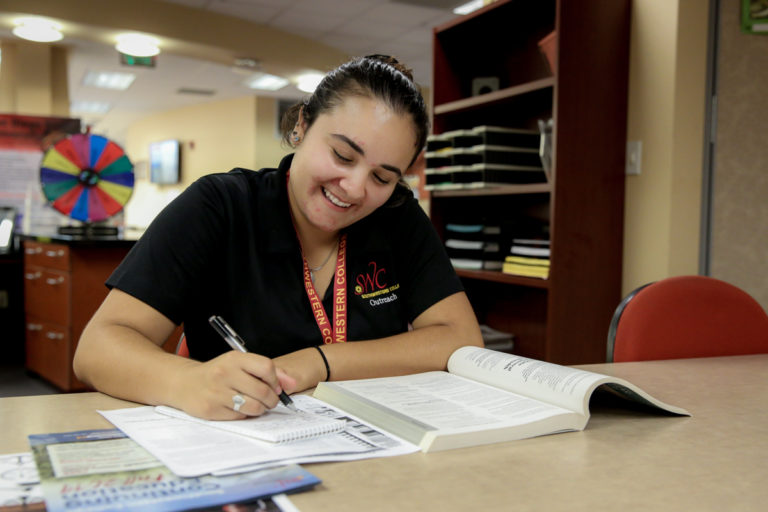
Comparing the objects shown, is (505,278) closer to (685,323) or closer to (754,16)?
(685,323)

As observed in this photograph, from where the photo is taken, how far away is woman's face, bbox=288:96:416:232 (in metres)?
1.10

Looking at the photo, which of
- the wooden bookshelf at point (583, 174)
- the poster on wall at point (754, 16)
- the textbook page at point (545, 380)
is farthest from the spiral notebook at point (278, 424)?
the poster on wall at point (754, 16)

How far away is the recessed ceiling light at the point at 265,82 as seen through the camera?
27.2 ft

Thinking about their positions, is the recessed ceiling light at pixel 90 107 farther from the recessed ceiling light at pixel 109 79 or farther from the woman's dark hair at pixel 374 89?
the woman's dark hair at pixel 374 89

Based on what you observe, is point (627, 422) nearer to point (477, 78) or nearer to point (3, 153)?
point (477, 78)

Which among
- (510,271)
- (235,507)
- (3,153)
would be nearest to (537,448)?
(235,507)

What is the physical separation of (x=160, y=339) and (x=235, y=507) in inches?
23.3

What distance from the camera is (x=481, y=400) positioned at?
3.00 ft

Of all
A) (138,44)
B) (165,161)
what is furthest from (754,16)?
(165,161)

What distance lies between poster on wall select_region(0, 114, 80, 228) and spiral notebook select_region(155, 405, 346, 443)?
5.62 m

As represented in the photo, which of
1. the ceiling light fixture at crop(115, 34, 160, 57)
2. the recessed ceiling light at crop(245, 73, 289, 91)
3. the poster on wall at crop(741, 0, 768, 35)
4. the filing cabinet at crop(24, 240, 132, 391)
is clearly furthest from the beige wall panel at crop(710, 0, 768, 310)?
the recessed ceiling light at crop(245, 73, 289, 91)

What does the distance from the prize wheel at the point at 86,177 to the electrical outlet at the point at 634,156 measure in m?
2.41

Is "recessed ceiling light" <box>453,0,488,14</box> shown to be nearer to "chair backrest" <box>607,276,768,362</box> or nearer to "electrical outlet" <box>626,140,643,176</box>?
"electrical outlet" <box>626,140,643,176</box>

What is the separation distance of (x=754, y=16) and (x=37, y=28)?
5.14 meters
